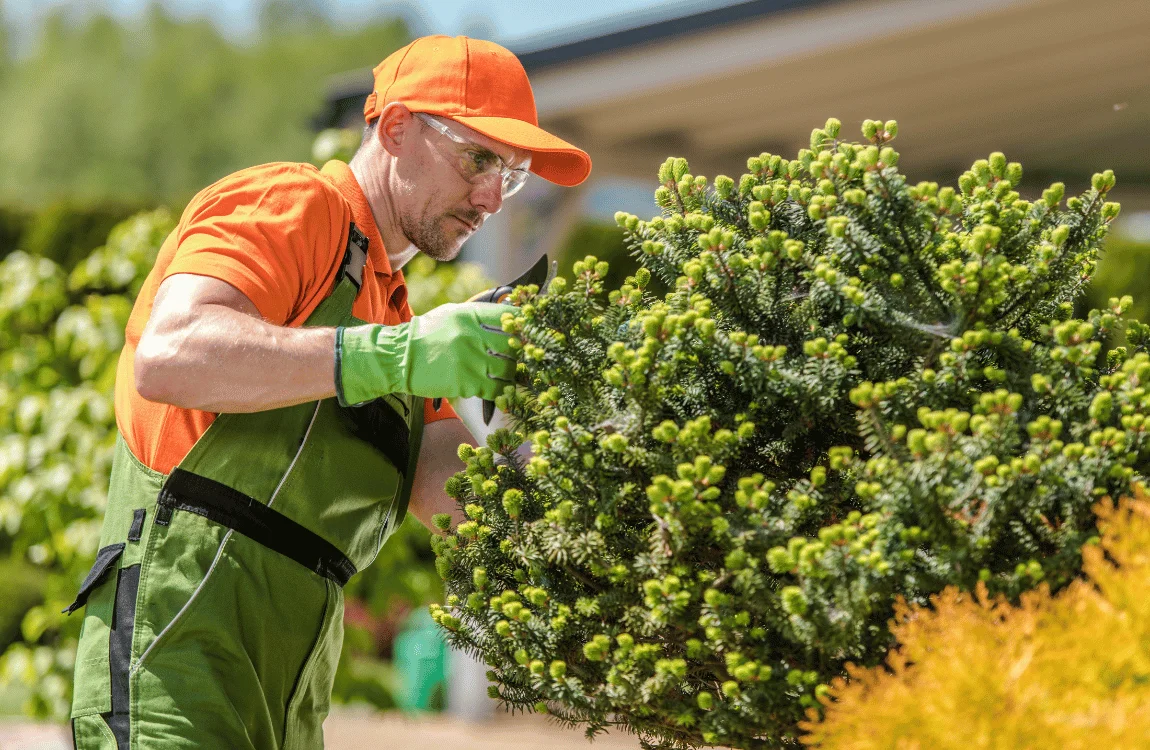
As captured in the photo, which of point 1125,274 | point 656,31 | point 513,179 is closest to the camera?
point 513,179

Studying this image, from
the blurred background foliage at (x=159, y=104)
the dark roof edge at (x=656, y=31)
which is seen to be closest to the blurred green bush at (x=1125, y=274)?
the dark roof edge at (x=656, y=31)

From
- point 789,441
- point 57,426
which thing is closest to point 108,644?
point 789,441

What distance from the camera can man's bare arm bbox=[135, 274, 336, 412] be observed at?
1649 millimetres

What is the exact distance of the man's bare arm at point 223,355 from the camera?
64.9 inches

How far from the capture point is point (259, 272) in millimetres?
1744

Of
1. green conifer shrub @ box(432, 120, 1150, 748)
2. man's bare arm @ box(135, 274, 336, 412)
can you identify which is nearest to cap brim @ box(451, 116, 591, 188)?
green conifer shrub @ box(432, 120, 1150, 748)

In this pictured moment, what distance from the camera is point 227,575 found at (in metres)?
1.83

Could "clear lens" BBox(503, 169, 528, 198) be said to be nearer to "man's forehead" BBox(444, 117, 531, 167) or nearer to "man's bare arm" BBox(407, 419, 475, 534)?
"man's forehead" BBox(444, 117, 531, 167)

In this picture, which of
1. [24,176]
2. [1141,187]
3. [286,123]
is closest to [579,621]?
[1141,187]

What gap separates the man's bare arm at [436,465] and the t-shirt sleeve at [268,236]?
1.50ft

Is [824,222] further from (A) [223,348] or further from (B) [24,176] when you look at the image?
(B) [24,176]

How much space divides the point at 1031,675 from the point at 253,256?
1.31 meters

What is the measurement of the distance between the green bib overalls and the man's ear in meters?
0.20

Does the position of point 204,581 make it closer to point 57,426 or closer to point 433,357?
point 433,357
